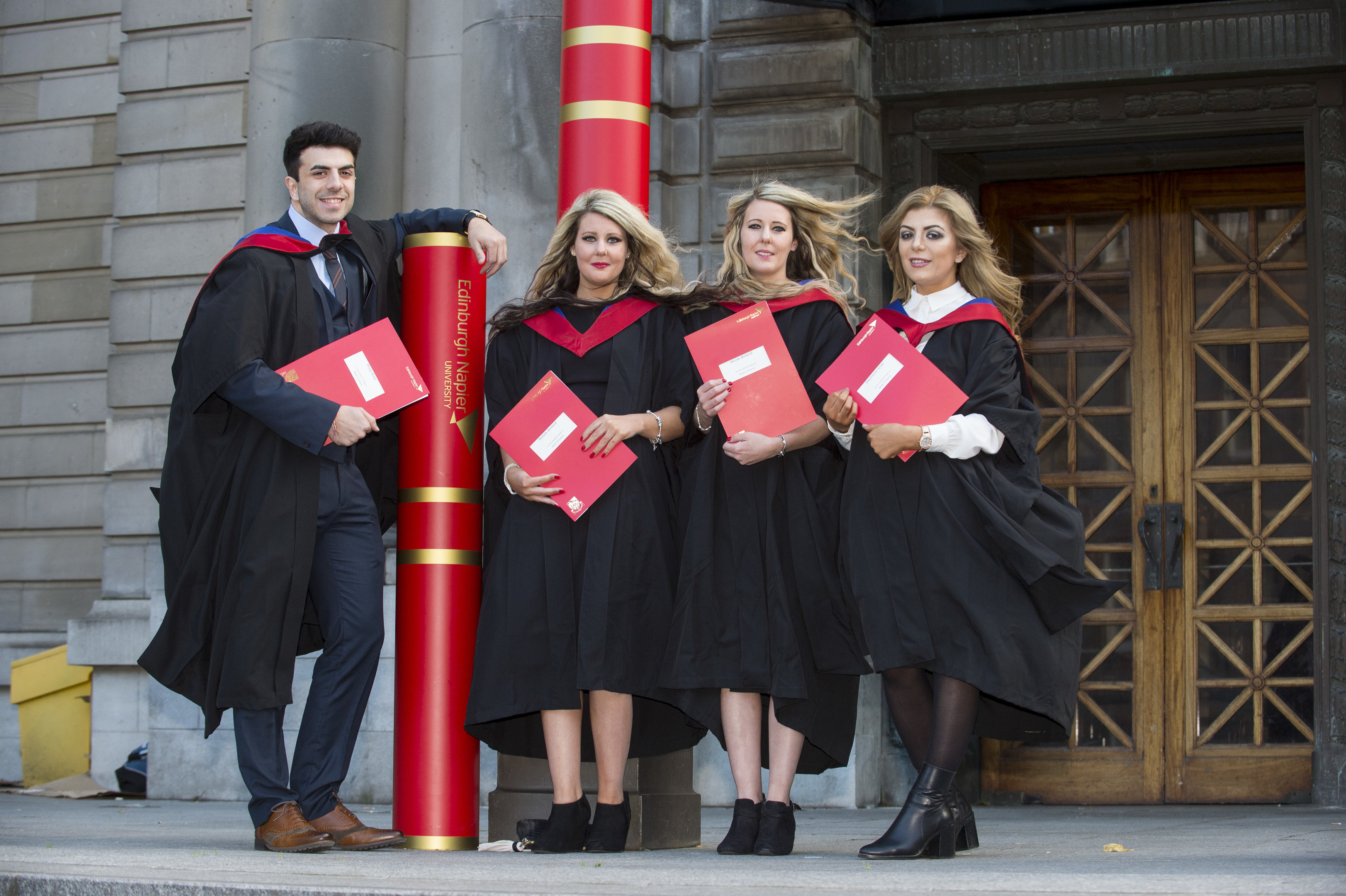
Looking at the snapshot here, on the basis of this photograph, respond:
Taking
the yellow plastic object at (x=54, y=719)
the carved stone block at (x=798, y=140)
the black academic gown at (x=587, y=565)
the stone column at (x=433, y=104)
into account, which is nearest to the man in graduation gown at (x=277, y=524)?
the black academic gown at (x=587, y=565)

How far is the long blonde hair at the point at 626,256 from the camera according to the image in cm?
461

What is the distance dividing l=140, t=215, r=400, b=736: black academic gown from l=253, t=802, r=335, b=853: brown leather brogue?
1.00 ft

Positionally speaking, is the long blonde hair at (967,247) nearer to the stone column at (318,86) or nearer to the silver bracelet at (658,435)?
the silver bracelet at (658,435)

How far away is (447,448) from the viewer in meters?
4.73

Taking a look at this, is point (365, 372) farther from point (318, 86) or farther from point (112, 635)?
point (112, 635)

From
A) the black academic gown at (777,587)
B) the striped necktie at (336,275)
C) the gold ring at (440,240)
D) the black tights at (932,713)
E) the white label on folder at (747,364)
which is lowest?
the black tights at (932,713)

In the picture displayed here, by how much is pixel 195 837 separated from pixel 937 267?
130 inches

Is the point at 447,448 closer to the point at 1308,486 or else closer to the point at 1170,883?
the point at 1170,883

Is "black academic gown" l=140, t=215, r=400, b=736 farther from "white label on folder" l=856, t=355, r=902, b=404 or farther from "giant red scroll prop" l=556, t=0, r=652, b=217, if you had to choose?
"white label on folder" l=856, t=355, r=902, b=404

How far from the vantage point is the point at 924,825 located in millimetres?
3982

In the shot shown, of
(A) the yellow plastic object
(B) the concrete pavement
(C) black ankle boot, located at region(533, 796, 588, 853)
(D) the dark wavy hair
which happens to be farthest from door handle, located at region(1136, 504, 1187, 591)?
(A) the yellow plastic object

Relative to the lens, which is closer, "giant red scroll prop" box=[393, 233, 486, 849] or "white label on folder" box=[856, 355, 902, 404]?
"white label on folder" box=[856, 355, 902, 404]

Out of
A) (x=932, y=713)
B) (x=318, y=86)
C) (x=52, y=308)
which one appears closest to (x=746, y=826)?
(x=932, y=713)

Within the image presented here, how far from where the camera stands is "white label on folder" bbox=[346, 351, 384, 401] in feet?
14.4
